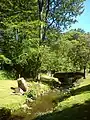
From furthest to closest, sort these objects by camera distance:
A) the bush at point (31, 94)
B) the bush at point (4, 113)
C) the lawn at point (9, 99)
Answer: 1. the bush at point (31, 94)
2. the lawn at point (9, 99)
3. the bush at point (4, 113)

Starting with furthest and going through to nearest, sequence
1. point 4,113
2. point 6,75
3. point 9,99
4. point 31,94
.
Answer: point 6,75 → point 31,94 → point 9,99 → point 4,113

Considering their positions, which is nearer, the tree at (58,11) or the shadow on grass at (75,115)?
the shadow on grass at (75,115)

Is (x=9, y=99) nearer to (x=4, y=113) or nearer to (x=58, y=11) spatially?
(x=4, y=113)

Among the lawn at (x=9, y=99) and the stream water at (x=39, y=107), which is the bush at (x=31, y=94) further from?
the lawn at (x=9, y=99)

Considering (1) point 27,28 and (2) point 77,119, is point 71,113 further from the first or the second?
(1) point 27,28

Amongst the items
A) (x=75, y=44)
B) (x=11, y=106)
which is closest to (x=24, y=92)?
(x=11, y=106)

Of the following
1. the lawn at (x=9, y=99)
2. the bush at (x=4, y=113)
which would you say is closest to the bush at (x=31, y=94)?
the lawn at (x=9, y=99)

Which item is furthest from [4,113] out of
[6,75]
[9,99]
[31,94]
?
[6,75]

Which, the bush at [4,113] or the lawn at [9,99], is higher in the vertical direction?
the lawn at [9,99]

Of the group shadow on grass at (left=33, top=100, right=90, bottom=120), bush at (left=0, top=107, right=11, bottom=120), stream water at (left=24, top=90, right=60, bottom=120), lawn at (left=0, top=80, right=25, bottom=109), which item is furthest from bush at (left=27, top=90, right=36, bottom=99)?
shadow on grass at (left=33, top=100, right=90, bottom=120)

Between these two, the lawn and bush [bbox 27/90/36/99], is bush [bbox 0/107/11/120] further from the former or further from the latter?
bush [bbox 27/90/36/99]

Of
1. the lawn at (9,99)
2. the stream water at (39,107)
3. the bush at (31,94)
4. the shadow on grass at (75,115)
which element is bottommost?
the stream water at (39,107)

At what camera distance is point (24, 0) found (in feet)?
138

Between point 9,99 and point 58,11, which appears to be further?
point 58,11
